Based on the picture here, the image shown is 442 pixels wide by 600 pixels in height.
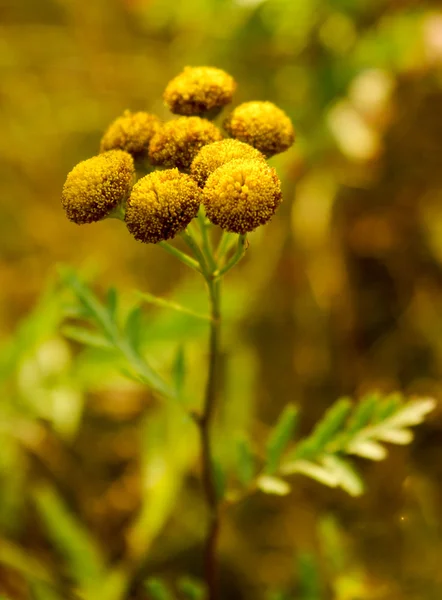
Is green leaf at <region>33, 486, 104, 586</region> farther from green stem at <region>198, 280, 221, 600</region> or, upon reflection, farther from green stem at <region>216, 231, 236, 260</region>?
green stem at <region>216, 231, 236, 260</region>

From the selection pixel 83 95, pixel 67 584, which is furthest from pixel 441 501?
pixel 83 95

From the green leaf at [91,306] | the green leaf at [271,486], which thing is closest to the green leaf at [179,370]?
the green leaf at [91,306]

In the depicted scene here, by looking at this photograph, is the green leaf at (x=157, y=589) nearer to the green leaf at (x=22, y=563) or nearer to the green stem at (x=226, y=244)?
the green leaf at (x=22, y=563)

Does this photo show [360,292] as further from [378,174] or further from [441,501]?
[441,501]

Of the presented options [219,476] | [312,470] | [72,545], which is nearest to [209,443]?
[219,476]

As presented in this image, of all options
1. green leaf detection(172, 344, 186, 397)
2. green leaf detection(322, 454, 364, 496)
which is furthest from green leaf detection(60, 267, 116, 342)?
green leaf detection(322, 454, 364, 496)

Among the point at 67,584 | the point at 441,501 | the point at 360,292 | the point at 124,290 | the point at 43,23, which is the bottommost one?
the point at 67,584

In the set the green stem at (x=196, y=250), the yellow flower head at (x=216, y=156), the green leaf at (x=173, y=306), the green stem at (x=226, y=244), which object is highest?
the yellow flower head at (x=216, y=156)

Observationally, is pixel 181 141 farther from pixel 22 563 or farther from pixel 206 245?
pixel 22 563
